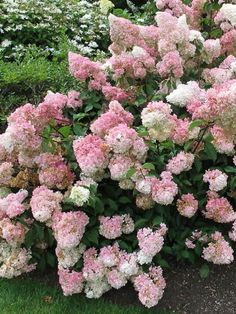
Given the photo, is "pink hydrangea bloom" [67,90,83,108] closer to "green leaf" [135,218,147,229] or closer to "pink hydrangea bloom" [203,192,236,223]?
"green leaf" [135,218,147,229]

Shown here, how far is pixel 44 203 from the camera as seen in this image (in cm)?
354

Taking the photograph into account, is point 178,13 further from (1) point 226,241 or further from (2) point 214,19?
(1) point 226,241

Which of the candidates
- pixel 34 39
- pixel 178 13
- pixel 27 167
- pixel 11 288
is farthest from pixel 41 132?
pixel 34 39

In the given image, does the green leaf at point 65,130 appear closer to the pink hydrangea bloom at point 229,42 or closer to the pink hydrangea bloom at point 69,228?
the pink hydrangea bloom at point 69,228

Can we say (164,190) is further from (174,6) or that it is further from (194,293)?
(174,6)

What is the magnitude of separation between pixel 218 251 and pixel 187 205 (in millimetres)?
305

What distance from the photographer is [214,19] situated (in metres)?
4.93

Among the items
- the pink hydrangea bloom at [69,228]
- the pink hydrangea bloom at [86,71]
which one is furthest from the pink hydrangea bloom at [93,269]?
the pink hydrangea bloom at [86,71]

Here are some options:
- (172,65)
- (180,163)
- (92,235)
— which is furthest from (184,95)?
(92,235)

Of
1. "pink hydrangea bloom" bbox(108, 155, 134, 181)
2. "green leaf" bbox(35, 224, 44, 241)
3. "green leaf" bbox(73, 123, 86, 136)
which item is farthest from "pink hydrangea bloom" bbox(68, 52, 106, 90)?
"green leaf" bbox(35, 224, 44, 241)

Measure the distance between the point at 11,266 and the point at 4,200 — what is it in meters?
0.38

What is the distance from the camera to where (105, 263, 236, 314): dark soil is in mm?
3646

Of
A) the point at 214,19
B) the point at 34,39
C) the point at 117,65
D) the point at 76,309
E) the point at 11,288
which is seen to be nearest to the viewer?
the point at 76,309

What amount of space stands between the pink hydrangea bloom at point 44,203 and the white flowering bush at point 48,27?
3.65 m
